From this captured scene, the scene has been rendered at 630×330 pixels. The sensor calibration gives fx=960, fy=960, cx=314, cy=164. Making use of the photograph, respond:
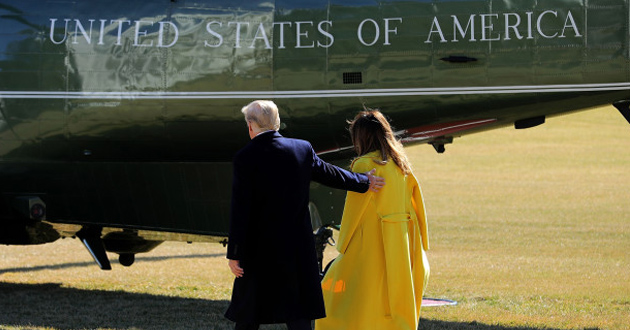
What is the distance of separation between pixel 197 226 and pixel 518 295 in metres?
3.57

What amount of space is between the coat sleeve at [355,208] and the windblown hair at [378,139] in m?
0.10

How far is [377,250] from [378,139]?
0.73 m

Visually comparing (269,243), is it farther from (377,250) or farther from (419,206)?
(419,206)

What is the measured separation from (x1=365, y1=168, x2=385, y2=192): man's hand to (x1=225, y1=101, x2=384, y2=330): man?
0.60 m

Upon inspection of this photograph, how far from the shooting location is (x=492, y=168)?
31.1 metres

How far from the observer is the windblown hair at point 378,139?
6285mm

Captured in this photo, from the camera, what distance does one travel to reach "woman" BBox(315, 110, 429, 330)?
6.21 m

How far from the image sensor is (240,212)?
564cm

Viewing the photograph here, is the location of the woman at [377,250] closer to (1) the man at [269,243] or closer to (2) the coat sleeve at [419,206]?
(2) the coat sleeve at [419,206]

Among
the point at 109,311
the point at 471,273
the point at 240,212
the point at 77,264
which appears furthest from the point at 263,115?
the point at 77,264

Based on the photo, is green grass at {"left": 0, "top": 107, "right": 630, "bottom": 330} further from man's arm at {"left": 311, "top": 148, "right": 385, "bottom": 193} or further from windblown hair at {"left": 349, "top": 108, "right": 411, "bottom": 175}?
man's arm at {"left": 311, "top": 148, "right": 385, "bottom": 193}

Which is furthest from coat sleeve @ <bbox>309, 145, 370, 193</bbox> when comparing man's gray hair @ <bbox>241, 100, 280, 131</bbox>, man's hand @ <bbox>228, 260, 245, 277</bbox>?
man's hand @ <bbox>228, 260, 245, 277</bbox>

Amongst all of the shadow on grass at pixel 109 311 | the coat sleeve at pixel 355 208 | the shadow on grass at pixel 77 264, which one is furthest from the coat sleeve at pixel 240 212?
the shadow on grass at pixel 77 264

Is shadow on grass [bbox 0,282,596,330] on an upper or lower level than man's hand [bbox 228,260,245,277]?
lower
